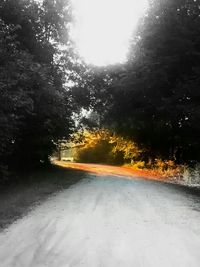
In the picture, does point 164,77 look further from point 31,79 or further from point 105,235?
point 105,235

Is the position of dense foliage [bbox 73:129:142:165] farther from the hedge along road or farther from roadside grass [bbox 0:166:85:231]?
the hedge along road

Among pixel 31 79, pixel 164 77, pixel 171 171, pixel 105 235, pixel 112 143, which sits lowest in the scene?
pixel 105 235

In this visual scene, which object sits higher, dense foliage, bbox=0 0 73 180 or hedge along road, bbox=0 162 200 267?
dense foliage, bbox=0 0 73 180

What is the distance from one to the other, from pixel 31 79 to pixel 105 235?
1118 cm

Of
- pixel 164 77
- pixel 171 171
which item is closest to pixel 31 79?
pixel 164 77

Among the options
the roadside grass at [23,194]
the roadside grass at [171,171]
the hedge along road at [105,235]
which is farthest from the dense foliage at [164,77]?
the hedge along road at [105,235]

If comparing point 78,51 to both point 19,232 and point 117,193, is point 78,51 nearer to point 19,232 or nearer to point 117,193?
point 117,193

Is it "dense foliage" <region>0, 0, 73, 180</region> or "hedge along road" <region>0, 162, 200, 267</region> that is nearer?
"hedge along road" <region>0, 162, 200, 267</region>

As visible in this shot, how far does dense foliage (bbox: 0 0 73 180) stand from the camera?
641 inches

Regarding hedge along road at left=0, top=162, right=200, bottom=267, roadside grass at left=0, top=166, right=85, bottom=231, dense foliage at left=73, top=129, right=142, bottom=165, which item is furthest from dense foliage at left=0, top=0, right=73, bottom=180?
dense foliage at left=73, top=129, right=142, bottom=165

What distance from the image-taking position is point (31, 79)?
64.8ft

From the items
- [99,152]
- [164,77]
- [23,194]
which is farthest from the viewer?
[99,152]

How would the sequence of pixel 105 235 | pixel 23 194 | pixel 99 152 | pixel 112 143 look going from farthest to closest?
pixel 99 152
pixel 112 143
pixel 23 194
pixel 105 235

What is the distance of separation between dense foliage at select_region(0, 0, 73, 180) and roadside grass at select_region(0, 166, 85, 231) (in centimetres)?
134
